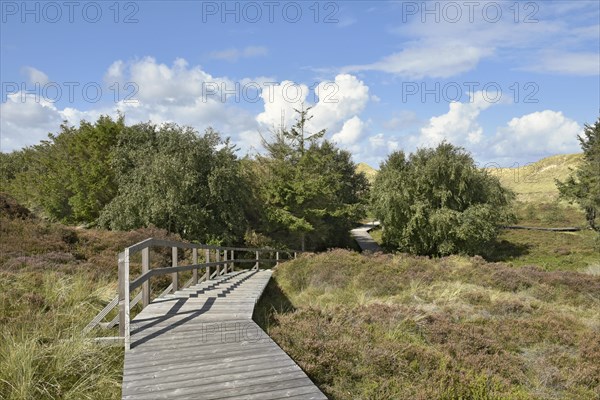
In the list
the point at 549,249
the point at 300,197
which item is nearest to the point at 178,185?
the point at 300,197

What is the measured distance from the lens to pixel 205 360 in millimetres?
5012

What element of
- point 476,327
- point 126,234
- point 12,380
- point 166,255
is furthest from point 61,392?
point 126,234

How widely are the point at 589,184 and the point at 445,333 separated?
30955 mm

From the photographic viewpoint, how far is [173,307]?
780cm

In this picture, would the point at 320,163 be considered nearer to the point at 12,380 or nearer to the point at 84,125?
the point at 84,125

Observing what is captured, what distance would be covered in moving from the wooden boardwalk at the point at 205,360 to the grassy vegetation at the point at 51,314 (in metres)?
0.50

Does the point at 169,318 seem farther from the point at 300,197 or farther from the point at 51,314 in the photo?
the point at 300,197

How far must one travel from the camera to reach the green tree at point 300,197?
1134 inches

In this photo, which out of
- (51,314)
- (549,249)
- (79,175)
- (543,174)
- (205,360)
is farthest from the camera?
(543,174)

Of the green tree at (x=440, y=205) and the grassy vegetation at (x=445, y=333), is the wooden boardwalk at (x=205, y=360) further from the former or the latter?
the green tree at (x=440, y=205)

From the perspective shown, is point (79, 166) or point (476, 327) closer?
point (476, 327)

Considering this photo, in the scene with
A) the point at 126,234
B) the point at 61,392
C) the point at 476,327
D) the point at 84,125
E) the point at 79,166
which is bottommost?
the point at 476,327

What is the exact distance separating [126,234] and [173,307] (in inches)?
381

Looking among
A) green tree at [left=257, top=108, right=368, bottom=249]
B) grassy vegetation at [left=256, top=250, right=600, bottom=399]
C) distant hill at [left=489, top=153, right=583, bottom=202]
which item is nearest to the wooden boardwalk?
grassy vegetation at [left=256, top=250, right=600, bottom=399]
